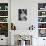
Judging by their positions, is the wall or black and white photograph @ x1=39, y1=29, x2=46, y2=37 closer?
the wall

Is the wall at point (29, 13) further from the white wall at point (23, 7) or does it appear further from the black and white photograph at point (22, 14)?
the black and white photograph at point (22, 14)

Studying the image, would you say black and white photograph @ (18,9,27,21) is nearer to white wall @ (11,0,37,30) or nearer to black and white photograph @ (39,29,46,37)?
white wall @ (11,0,37,30)

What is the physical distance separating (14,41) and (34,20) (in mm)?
1475

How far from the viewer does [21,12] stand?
6.59m

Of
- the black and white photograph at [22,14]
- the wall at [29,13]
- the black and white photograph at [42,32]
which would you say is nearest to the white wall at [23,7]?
the wall at [29,13]

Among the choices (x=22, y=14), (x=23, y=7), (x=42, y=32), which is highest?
(x=23, y=7)

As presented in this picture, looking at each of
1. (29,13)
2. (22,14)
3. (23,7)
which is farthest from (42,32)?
(23,7)

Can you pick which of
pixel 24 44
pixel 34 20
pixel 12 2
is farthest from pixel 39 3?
pixel 24 44

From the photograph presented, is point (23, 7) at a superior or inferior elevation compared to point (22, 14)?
superior

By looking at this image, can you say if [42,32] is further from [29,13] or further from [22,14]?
[22,14]

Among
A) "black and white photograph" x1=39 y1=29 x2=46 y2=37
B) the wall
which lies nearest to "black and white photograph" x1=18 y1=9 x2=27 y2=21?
the wall

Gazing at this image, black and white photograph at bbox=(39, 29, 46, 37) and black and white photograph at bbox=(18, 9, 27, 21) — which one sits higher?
black and white photograph at bbox=(18, 9, 27, 21)

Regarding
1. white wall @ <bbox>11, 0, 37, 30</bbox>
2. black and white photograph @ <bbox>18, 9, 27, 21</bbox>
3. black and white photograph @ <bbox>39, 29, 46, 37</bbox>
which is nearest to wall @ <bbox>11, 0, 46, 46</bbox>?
white wall @ <bbox>11, 0, 37, 30</bbox>

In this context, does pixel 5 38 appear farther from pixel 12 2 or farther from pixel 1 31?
pixel 12 2
